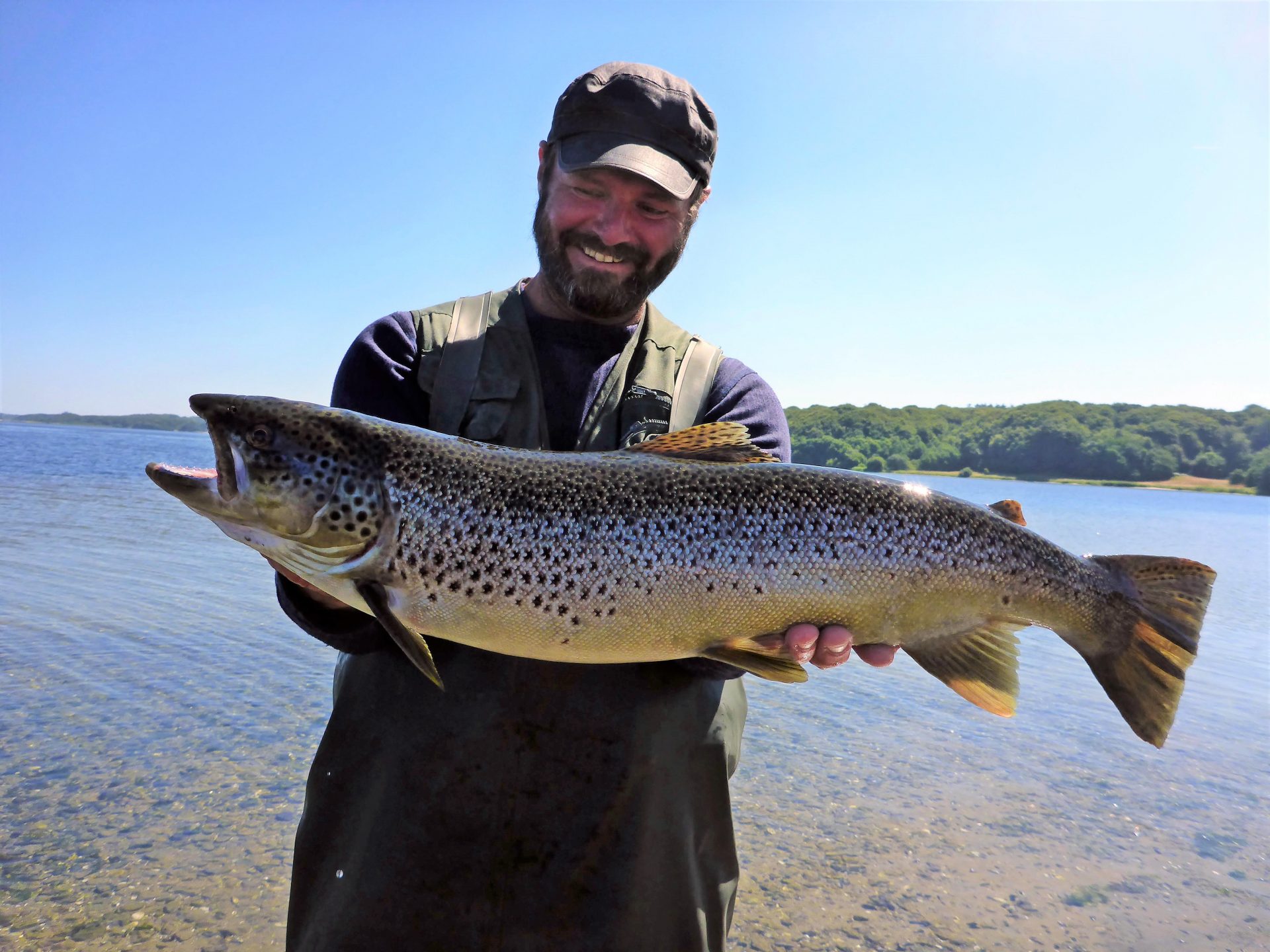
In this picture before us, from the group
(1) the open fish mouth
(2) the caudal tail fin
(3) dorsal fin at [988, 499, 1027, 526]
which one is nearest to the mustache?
(1) the open fish mouth

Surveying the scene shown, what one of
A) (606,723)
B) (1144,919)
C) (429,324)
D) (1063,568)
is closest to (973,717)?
(1144,919)

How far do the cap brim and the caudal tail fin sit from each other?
7.62 feet

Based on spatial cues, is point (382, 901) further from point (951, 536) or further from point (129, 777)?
point (129, 777)

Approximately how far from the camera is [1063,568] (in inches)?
126

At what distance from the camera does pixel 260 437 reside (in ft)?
9.35

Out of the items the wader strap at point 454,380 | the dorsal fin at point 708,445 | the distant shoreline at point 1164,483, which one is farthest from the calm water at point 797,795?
the distant shoreline at point 1164,483

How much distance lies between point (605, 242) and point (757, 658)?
6.04 ft

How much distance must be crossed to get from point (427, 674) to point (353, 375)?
127 centimetres

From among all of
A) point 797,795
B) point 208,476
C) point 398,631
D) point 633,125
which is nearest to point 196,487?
point 208,476

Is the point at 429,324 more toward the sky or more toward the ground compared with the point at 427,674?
more toward the sky

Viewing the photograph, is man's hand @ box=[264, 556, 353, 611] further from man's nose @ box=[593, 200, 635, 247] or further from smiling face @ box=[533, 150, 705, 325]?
man's nose @ box=[593, 200, 635, 247]

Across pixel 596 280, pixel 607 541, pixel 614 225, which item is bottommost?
pixel 607 541

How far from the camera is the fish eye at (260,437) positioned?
284 centimetres

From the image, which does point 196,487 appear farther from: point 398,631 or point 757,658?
point 757,658
